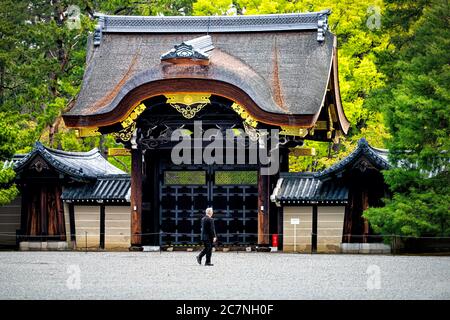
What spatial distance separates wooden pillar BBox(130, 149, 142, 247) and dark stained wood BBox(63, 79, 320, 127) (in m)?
1.51

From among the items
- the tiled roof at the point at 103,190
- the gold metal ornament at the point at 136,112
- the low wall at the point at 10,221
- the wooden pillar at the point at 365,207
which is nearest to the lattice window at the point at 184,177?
the tiled roof at the point at 103,190

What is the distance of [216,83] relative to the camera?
32.0 metres

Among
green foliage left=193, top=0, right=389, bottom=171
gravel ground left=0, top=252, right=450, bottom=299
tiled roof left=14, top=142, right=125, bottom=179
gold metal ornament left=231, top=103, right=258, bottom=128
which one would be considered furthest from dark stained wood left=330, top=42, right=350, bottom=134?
tiled roof left=14, top=142, right=125, bottom=179

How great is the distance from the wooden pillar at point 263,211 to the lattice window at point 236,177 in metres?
0.62

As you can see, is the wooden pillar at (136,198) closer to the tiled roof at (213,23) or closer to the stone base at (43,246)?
the stone base at (43,246)

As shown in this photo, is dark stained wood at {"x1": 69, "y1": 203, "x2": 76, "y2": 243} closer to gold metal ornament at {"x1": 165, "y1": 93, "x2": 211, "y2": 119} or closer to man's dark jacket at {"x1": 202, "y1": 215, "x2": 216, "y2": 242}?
gold metal ornament at {"x1": 165, "y1": 93, "x2": 211, "y2": 119}

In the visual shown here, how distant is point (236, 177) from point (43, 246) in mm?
6542

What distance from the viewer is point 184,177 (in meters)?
34.4

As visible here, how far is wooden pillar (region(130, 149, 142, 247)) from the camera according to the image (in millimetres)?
33469

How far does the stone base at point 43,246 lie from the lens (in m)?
35.4

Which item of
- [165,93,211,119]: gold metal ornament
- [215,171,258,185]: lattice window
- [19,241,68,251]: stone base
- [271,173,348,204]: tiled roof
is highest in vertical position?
[165,93,211,119]: gold metal ornament

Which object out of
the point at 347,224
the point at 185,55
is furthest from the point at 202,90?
the point at 347,224

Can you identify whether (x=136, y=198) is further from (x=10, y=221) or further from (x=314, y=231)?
(x=314, y=231)

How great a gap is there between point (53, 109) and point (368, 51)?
41.1 ft
